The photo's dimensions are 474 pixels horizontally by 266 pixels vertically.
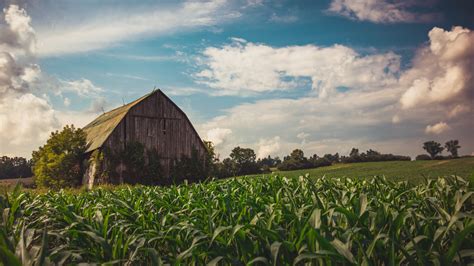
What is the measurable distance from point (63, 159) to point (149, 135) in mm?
8778

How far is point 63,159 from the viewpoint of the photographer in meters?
33.7

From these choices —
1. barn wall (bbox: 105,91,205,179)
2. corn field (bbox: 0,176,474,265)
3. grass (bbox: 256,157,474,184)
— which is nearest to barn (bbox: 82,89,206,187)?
barn wall (bbox: 105,91,205,179)

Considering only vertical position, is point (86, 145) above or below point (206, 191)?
above

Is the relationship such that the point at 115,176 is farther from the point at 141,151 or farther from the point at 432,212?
the point at 432,212

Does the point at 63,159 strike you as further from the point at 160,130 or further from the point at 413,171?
the point at 413,171

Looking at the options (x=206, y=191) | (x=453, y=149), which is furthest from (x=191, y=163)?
(x=453, y=149)

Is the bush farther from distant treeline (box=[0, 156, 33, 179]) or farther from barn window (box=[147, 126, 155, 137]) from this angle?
distant treeline (box=[0, 156, 33, 179])

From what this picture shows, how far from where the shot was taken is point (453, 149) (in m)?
63.4

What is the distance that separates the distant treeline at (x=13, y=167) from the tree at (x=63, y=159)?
30.4 m

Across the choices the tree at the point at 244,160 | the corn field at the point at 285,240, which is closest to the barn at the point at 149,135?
the tree at the point at 244,160

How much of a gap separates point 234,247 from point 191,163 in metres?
30.8

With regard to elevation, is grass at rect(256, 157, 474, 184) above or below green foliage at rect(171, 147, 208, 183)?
below

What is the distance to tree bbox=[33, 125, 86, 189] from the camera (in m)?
33.6

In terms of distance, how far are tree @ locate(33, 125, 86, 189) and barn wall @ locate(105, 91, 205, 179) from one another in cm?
651
